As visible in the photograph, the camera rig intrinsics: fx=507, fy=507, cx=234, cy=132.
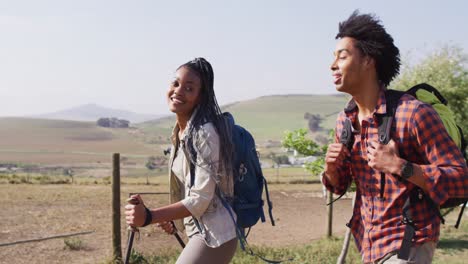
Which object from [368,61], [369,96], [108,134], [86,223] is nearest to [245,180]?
[369,96]

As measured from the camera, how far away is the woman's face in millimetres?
2945

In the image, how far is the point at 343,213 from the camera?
52.4 feet

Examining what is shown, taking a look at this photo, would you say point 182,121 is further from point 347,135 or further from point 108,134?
point 108,134

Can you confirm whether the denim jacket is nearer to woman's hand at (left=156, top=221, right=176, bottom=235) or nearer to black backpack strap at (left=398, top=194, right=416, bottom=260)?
woman's hand at (left=156, top=221, right=176, bottom=235)

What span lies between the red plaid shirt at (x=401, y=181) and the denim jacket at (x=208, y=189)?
70 cm

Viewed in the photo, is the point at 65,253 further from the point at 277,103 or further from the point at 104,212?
the point at 277,103

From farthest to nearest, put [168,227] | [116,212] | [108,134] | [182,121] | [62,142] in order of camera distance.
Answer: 1. [108,134]
2. [62,142]
3. [116,212]
4. [168,227]
5. [182,121]

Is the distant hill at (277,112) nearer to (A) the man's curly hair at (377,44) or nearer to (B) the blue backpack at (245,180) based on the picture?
(B) the blue backpack at (245,180)

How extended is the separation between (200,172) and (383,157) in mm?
991

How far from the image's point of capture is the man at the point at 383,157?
Result: 2238mm

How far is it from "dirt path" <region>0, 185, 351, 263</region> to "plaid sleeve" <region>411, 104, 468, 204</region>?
21.3 ft

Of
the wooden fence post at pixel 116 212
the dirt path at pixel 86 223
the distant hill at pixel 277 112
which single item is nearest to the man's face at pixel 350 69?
the wooden fence post at pixel 116 212

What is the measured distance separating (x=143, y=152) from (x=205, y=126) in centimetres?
6575

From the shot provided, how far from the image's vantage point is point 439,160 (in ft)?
7.34
